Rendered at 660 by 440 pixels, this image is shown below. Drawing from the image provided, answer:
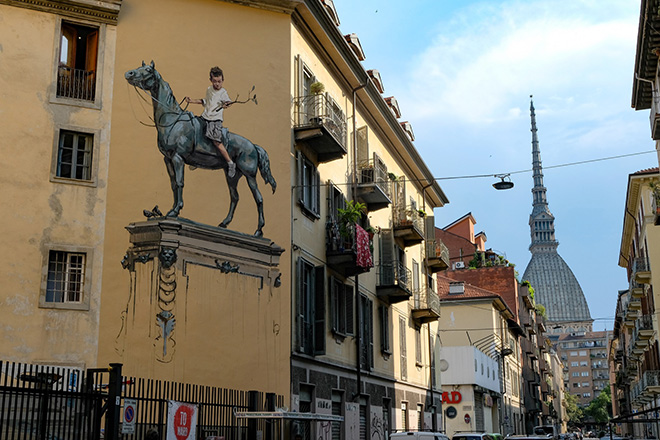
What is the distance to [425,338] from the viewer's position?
126 ft

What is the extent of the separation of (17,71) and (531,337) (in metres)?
75.1

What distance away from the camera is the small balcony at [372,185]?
28.3m

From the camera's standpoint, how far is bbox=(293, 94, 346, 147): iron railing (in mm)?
23484

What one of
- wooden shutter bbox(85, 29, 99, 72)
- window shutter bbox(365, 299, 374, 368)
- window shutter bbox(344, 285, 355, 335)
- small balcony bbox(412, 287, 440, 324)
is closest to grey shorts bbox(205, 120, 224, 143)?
wooden shutter bbox(85, 29, 99, 72)

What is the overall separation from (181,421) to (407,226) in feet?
63.5

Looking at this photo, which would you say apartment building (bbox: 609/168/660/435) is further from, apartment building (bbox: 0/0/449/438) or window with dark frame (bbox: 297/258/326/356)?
apartment building (bbox: 0/0/449/438)

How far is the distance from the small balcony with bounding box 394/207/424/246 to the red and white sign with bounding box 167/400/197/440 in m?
18.9

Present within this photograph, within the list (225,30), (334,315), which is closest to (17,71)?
(225,30)

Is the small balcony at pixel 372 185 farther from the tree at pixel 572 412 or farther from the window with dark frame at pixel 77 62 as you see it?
the tree at pixel 572 412

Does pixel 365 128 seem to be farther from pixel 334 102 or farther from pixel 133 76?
pixel 133 76

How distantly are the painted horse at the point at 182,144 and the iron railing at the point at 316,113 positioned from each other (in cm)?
237

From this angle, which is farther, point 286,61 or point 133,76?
point 286,61

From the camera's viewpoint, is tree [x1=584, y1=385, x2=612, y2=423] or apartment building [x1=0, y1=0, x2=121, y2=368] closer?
apartment building [x1=0, y1=0, x2=121, y2=368]

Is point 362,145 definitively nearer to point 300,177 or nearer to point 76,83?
point 300,177
